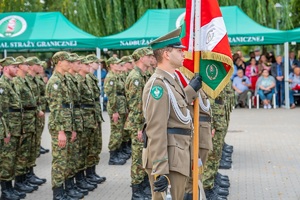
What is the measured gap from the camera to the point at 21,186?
1054 centimetres

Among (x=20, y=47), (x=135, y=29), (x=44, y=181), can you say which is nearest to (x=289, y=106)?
(x=135, y=29)

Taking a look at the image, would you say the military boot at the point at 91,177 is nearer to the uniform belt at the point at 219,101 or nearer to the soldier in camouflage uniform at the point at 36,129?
the soldier in camouflage uniform at the point at 36,129

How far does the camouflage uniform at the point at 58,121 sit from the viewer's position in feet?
30.7

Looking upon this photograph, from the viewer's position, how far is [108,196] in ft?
32.8

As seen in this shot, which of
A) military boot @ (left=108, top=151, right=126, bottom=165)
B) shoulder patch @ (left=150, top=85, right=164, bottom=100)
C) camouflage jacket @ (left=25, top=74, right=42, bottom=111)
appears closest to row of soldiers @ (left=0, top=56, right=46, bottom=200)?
camouflage jacket @ (left=25, top=74, right=42, bottom=111)

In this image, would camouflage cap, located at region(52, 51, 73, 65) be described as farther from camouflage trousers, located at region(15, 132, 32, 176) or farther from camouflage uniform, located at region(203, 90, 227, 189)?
camouflage uniform, located at region(203, 90, 227, 189)

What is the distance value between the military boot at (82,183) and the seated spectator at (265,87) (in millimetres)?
14660

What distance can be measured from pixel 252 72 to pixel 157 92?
64.0 feet

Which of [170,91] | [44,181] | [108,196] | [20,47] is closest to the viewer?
[170,91]

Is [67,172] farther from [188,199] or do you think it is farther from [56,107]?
[188,199]

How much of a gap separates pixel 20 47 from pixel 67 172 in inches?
561

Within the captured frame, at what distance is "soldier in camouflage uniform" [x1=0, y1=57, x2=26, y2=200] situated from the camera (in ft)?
32.1

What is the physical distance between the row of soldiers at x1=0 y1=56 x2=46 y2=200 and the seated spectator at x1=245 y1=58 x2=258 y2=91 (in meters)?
14.3

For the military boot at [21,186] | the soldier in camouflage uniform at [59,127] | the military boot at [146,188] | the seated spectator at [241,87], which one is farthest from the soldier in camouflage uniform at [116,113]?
the seated spectator at [241,87]
